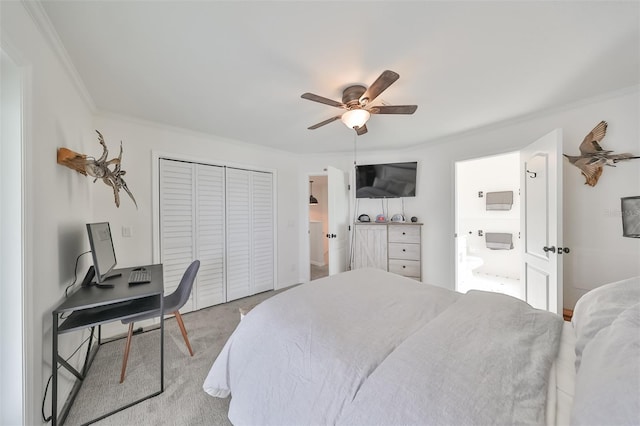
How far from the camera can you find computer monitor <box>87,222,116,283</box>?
1.54 metres

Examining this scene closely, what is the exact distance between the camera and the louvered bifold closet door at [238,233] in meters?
3.24

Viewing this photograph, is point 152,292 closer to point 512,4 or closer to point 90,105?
point 90,105

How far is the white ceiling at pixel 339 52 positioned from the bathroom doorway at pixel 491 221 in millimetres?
2076

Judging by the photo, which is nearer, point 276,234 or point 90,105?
point 90,105

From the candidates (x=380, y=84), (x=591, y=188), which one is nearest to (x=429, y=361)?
(x=380, y=84)

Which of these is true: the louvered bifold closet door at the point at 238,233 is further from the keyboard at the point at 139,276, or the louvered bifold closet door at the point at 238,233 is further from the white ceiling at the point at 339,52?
the keyboard at the point at 139,276

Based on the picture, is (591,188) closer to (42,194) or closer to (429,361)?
(429,361)

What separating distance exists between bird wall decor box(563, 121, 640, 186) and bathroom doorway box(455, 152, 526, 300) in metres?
1.69

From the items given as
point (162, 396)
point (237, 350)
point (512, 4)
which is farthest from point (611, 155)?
point (162, 396)

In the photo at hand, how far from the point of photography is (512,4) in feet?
3.79

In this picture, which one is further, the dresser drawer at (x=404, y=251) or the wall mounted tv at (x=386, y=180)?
the wall mounted tv at (x=386, y=180)

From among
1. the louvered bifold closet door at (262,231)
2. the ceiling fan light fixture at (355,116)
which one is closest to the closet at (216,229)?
the louvered bifold closet door at (262,231)

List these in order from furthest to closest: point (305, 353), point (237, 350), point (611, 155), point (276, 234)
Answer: point (276, 234) → point (611, 155) → point (237, 350) → point (305, 353)

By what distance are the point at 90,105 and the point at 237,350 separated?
259 centimetres
